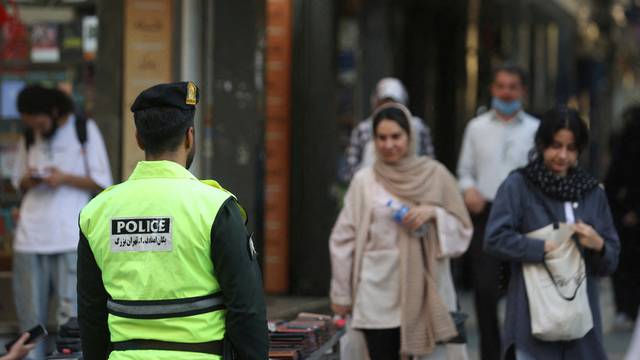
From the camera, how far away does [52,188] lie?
856cm

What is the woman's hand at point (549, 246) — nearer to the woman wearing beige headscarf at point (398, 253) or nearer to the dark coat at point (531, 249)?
the dark coat at point (531, 249)

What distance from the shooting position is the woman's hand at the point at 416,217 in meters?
7.01

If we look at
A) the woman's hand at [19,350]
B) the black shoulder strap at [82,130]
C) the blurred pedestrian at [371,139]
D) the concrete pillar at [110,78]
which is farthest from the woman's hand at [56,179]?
the woman's hand at [19,350]

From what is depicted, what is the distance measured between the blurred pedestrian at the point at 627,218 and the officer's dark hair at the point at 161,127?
8264 mm

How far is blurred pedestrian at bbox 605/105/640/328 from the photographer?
11.9 metres

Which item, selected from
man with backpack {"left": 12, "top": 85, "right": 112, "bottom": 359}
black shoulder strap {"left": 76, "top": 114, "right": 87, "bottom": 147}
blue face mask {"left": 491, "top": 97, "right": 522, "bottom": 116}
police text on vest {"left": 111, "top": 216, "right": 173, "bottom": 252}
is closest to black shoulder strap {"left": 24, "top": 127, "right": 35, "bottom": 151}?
man with backpack {"left": 12, "top": 85, "right": 112, "bottom": 359}

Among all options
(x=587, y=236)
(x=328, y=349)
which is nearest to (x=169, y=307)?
(x=328, y=349)

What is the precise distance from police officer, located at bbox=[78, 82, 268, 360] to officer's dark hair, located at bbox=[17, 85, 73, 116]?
4.54 meters

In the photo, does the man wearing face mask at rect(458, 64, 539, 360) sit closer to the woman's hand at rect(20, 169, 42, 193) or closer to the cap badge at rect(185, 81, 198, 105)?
the woman's hand at rect(20, 169, 42, 193)

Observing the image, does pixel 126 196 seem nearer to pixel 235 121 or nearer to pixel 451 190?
pixel 451 190

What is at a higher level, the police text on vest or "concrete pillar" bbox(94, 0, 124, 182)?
"concrete pillar" bbox(94, 0, 124, 182)

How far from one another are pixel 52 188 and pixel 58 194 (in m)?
0.06

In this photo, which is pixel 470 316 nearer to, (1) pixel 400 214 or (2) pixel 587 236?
(1) pixel 400 214

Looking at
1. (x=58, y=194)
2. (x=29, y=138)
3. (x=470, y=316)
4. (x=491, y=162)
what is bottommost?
(x=470, y=316)
